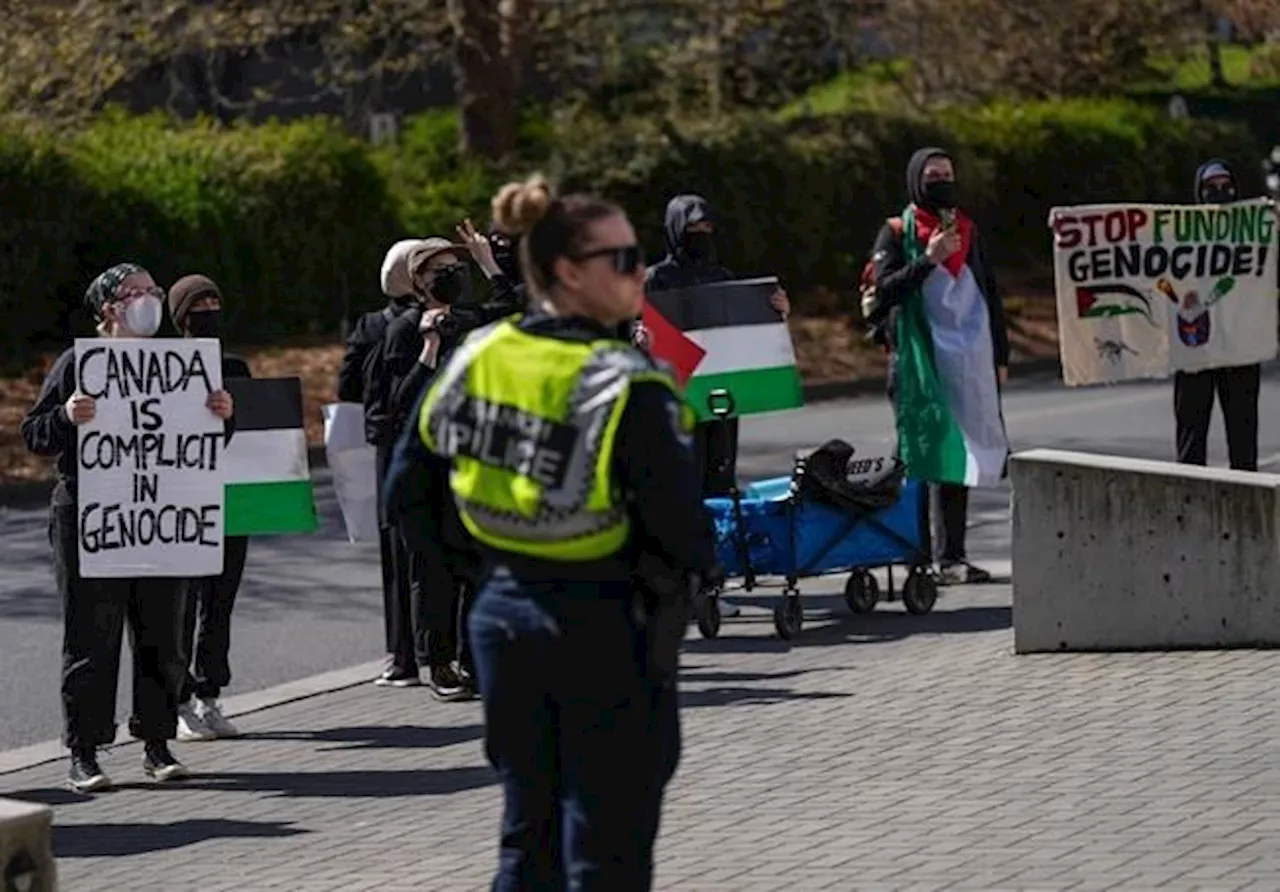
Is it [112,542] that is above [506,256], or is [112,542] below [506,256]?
below

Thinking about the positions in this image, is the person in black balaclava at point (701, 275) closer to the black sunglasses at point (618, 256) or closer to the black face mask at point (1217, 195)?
the black face mask at point (1217, 195)

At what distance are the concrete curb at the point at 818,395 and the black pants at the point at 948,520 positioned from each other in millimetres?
6271

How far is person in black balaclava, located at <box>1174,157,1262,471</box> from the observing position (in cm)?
1456

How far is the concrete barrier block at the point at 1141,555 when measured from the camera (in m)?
11.3

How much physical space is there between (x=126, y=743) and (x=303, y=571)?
16.1 ft

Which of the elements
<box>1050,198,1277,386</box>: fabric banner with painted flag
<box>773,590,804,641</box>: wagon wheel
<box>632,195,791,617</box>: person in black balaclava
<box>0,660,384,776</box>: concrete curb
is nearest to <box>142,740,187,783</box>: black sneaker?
<box>0,660,384,776</box>: concrete curb

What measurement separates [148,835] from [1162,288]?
642 cm

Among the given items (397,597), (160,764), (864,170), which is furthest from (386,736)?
(864,170)

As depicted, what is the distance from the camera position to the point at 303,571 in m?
16.2

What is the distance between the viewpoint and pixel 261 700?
40.2 ft

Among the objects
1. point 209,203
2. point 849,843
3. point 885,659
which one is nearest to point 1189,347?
point 885,659

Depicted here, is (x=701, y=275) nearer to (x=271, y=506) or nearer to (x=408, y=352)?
(x=408, y=352)

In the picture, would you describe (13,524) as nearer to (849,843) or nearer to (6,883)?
(849,843)

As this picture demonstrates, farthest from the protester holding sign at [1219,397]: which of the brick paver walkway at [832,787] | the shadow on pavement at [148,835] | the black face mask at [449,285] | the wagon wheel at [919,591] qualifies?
the shadow on pavement at [148,835]
